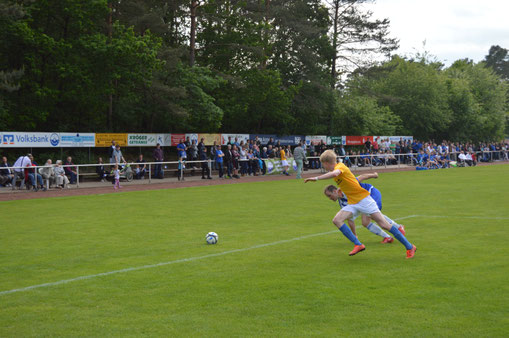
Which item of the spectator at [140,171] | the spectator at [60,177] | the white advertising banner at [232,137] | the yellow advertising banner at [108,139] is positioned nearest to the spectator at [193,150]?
the white advertising banner at [232,137]

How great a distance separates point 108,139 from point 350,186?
74.0 ft

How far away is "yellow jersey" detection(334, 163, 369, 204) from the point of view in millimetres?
8664

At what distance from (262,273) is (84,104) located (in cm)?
2722

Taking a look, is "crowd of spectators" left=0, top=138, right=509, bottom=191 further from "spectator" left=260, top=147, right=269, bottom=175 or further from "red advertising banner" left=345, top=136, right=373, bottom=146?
"red advertising banner" left=345, top=136, right=373, bottom=146

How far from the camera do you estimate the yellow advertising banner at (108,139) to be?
28734mm

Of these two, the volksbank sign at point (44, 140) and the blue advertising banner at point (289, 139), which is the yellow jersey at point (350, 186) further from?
the blue advertising banner at point (289, 139)

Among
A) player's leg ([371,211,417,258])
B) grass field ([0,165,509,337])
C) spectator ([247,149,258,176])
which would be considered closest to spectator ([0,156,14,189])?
grass field ([0,165,509,337])

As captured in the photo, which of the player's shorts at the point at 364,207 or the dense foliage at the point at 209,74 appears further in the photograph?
the dense foliage at the point at 209,74

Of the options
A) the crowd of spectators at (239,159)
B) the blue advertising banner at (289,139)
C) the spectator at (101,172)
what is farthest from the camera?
the blue advertising banner at (289,139)

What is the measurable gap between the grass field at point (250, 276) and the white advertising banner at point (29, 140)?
12026mm

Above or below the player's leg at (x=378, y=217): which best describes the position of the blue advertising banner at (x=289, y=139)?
above

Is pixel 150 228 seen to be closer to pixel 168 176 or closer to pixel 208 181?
pixel 208 181

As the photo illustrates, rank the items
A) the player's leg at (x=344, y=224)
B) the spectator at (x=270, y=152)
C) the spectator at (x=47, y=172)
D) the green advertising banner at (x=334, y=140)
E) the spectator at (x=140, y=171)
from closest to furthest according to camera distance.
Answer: the player's leg at (x=344, y=224) < the spectator at (x=47, y=172) < the spectator at (x=140, y=171) < the spectator at (x=270, y=152) < the green advertising banner at (x=334, y=140)

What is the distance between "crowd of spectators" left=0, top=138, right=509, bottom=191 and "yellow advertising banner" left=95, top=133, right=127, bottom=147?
43 centimetres
